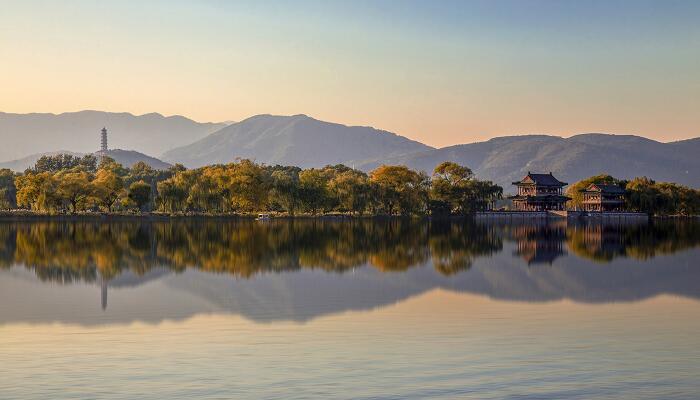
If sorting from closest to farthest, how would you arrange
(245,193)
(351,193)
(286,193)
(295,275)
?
(295,275), (245,193), (286,193), (351,193)

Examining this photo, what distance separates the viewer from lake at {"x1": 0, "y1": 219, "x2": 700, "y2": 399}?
1380 cm

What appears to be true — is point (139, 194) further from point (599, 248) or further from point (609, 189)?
point (609, 189)

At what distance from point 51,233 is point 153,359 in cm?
4939

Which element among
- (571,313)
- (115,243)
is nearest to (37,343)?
(571,313)

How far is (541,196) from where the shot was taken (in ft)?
454

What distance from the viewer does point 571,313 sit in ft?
72.7

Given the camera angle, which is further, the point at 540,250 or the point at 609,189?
the point at 609,189

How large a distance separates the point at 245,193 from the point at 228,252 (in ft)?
178

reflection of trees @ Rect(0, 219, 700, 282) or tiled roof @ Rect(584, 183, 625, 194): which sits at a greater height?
tiled roof @ Rect(584, 183, 625, 194)

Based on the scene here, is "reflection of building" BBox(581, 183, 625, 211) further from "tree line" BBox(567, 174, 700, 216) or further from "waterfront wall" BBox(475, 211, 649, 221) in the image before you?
"waterfront wall" BBox(475, 211, 649, 221)

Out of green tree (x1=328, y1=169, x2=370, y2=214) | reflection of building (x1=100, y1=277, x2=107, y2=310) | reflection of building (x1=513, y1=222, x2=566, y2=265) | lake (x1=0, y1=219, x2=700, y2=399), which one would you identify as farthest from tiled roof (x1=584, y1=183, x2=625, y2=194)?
reflection of building (x1=100, y1=277, x2=107, y2=310)

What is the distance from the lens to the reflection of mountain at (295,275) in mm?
23234

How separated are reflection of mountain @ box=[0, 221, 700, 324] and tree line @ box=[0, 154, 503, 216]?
43.4 meters

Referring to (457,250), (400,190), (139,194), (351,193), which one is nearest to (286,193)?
(351,193)
